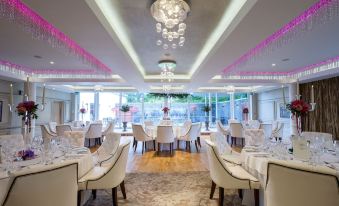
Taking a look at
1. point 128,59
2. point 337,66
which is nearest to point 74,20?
point 128,59

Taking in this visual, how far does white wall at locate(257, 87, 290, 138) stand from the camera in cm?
927

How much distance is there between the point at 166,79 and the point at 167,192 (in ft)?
16.0

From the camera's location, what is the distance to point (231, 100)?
41.9 ft

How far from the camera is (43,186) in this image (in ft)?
4.88

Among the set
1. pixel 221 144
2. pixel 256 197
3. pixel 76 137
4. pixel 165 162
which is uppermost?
pixel 76 137

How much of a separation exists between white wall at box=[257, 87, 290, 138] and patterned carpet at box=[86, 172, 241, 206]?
726cm

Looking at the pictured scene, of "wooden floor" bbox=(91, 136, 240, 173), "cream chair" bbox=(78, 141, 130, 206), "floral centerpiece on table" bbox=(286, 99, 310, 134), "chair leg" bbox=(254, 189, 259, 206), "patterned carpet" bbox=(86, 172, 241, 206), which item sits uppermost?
"floral centerpiece on table" bbox=(286, 99, 310, 134)

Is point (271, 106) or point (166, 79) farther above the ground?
point (166, 79)

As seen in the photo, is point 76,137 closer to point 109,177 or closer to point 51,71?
point 109,177

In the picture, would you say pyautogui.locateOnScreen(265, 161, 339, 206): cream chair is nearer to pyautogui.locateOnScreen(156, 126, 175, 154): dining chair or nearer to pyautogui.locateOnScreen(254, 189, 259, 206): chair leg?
pyautogui.locateOnScreen(254, 189, 259, 206): chair leg

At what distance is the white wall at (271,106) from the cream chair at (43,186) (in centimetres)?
972

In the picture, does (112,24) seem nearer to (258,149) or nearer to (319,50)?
(258,149)

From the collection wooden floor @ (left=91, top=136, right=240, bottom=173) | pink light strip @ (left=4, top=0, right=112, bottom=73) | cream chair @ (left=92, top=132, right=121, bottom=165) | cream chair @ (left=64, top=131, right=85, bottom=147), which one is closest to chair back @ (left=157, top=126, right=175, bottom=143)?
wooden floor @ (left=91, top=136, right=240, bottom=173)

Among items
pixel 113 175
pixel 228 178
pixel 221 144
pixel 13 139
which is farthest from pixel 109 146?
pixel 228 178
